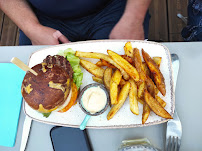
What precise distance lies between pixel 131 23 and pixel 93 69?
1.55 ft

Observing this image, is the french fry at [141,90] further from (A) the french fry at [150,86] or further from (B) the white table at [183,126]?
(B) the white table at [183,126]

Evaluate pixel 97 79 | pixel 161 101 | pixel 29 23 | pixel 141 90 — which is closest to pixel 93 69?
pixel 97 79

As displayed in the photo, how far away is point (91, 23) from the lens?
1.42 m

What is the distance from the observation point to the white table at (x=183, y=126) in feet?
3.28

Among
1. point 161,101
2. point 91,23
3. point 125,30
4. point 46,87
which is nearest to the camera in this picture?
point 46,87

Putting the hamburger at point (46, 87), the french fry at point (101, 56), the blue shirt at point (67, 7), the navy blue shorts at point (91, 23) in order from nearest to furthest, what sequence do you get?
the hamburger at point (46, 87)
the french fry at point (101, 56)
the blue shirt at point (67, 7)
the navy blue shorts at point (91, 23)

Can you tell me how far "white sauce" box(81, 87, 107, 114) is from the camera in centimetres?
96

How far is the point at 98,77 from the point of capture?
1.04 meters

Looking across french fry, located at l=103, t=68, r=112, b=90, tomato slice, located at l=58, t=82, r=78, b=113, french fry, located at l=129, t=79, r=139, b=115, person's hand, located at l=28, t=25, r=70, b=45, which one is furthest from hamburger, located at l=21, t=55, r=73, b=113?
person's hand, located at l=28, t=25, r=70, b=45

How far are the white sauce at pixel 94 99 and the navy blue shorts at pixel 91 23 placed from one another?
0.54 metres

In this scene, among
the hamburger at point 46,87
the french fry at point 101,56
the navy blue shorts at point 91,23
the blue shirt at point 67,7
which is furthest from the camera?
the navy blue shorts at point 91,23

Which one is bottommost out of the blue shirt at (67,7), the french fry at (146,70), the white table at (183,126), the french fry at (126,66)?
the white table at (183,126)

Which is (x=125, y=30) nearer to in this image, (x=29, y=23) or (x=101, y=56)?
(x=101, y=56)

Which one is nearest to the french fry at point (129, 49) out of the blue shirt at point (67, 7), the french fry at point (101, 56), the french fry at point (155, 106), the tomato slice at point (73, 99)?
the french fry at point (101, 56)
